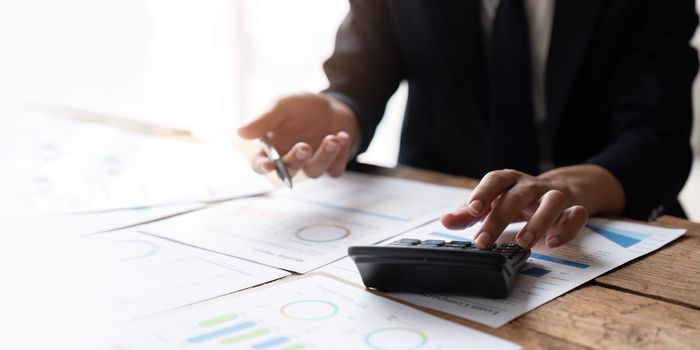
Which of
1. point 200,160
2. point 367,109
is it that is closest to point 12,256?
point 200,160

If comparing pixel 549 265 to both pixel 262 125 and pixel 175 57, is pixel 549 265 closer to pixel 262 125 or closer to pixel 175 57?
pixel 262 125

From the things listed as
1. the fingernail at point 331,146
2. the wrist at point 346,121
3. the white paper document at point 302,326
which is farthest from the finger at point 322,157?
the white paper document at point 302,326

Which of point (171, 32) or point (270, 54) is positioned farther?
point (270, 54)

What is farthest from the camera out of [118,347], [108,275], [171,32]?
[171,32]

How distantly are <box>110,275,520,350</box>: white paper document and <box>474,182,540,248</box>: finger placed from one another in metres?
0.09

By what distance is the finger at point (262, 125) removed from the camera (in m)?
0.83

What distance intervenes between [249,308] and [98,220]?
31 centimetres

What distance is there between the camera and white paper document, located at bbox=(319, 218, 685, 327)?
0.48 metres

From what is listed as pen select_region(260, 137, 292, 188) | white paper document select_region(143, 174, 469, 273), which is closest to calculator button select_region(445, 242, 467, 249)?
white paper document select_region(143, 174, 469, 273)

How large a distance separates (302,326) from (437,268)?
0.33 ft

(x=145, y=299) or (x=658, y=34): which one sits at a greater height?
(x=658, y=34)

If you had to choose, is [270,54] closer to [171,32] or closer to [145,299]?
[171,32]

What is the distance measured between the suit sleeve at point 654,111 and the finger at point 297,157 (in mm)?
318

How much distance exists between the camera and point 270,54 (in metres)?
2.62
